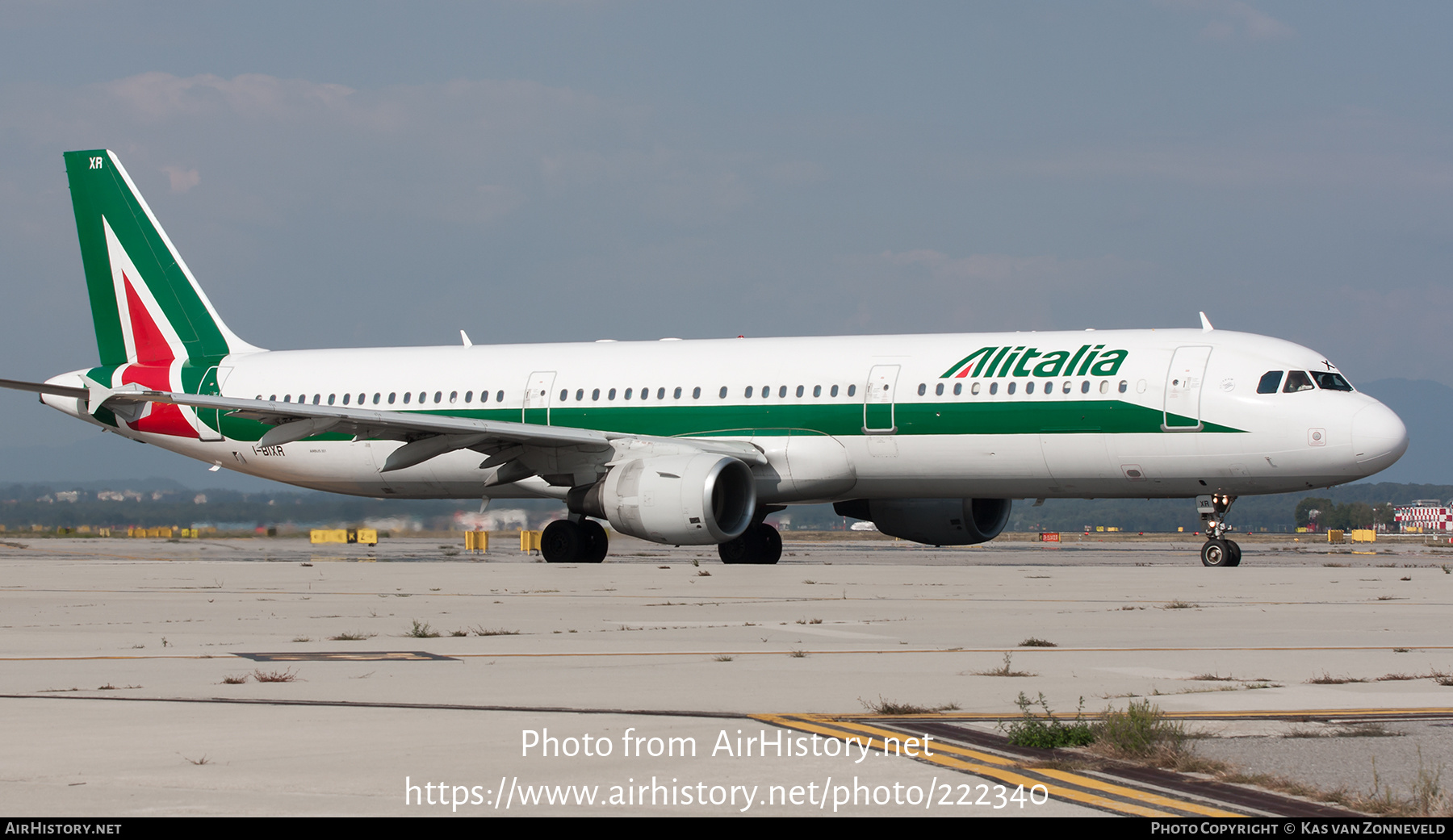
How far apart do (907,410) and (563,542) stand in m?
7.25

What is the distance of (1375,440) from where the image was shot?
80.1ft

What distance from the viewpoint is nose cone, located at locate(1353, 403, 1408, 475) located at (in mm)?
24438

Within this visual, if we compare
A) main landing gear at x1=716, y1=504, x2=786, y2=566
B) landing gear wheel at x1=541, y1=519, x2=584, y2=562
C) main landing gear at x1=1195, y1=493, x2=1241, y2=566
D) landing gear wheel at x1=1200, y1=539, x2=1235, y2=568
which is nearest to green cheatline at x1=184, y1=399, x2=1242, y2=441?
main landing gear at x1=1195, y1=493, x2=1241, y2=566

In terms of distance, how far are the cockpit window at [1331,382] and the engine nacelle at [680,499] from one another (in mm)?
9481

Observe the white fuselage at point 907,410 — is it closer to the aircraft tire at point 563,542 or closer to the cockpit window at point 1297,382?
the cockpit window at point 1297,382

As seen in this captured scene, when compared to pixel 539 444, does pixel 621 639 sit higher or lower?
lower

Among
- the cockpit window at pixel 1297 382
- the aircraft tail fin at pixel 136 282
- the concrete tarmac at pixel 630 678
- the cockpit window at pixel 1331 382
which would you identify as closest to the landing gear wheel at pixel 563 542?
the concrete tarmac at pixel 630 678

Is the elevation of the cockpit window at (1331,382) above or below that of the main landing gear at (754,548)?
above

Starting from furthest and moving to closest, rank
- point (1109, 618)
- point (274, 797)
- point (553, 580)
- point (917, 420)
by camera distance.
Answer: point (917, 420)
point (553, 580)
point (1109, 618)
point (274, 797)

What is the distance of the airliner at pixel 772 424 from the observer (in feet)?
82.5

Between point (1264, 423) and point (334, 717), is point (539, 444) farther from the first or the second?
point (334, 717)
